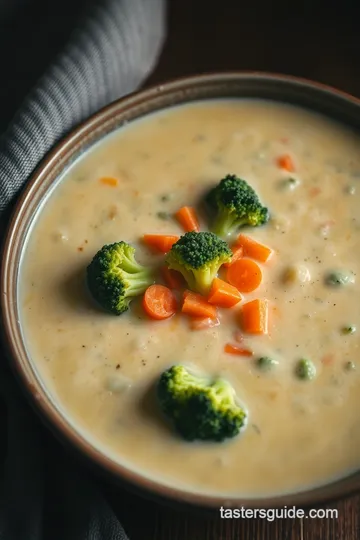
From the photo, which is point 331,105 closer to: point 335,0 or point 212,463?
point 335,0

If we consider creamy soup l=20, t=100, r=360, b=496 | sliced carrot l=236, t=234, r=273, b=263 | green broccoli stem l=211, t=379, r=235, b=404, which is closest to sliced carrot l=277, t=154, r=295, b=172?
creamy soup l=20, t=100, r=360, b=496

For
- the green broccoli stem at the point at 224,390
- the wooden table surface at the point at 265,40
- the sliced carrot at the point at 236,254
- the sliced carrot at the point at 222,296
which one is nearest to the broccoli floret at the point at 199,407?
the green broccoli stem at the point at 224,390

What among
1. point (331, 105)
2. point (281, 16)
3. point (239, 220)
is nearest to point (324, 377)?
point (239, 220)

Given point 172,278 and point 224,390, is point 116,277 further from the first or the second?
point 224,390

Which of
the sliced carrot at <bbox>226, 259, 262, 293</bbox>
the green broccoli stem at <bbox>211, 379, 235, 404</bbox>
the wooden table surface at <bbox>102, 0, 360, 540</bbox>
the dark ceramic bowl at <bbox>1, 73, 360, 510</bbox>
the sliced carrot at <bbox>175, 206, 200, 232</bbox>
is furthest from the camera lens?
the wooden table surface at <bbox>102, 0, 360, 540</bbox>

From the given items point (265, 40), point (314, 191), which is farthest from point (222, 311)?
point (265, 40)

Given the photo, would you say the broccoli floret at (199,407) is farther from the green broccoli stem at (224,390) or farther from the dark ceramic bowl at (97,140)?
the dark ceramic bowl at (97,140)

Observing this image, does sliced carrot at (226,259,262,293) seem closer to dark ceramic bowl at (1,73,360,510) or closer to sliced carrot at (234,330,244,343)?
sliced carrot at (234,330,244,343)
